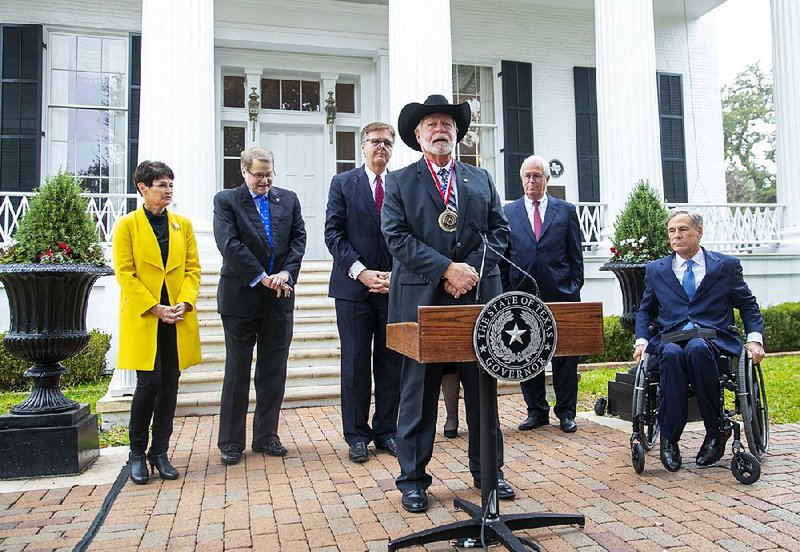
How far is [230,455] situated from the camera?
14.9ft

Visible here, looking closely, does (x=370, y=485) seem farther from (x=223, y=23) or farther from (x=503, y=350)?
(x=223, y=23)

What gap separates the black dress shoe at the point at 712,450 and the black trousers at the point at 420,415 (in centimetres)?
155

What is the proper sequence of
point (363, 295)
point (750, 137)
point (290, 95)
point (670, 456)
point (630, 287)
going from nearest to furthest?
point (670, 456), point (363, 295), point (630, 287), point (290, 95), point (750, 137)

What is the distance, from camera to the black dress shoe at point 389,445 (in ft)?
15.3

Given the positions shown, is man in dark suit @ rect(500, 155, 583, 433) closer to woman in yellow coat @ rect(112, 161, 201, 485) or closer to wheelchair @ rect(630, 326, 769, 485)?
wheelchair @ rect(630, 326, 769, 485)

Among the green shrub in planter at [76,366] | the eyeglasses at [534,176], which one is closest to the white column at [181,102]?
the green shrub in planter at [76,366]

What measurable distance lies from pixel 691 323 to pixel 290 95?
9.38m

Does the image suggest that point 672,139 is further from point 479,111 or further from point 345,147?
point 345,147

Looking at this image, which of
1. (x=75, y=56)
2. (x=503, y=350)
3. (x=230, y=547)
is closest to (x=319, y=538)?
(x=230, y=547)

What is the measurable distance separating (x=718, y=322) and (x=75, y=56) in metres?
10.8

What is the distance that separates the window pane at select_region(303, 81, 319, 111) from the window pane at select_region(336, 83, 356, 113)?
0.40m

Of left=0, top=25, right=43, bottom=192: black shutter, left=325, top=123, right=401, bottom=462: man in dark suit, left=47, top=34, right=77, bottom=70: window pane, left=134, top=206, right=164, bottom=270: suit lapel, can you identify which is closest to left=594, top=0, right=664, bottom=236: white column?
left=325, top=123, right=401, bottom=462: man in dark suit

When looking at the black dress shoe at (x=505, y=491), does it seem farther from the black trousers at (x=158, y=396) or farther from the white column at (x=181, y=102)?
the white column at (x=181, y=102)

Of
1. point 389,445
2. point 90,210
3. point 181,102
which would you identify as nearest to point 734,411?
point 389,445
